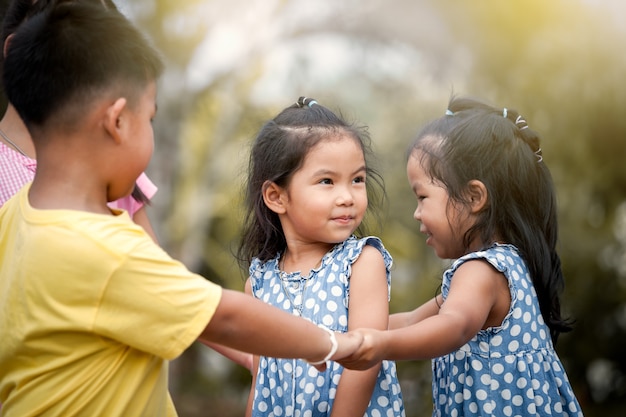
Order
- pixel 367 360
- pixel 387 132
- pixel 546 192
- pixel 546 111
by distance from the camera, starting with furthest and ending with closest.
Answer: pixel 387 132 < pixel 546 111 < pixel 546 192 < pixel 367 360

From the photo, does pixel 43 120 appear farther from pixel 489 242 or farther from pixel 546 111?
pixel 546 111

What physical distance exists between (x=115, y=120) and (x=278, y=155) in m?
0.83

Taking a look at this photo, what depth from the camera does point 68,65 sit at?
1.87 meters

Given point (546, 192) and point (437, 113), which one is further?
point (437, 113)

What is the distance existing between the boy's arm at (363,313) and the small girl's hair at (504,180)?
0.48 metres

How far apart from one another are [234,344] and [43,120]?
0.73 metres

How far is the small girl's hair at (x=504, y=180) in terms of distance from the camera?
275 centimetres

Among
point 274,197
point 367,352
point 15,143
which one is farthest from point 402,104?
point 367,352

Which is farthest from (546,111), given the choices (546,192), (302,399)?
(302,399)

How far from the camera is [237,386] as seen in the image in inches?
407

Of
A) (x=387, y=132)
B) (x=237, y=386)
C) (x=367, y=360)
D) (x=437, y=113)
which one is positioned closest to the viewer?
(x=367, y=360)

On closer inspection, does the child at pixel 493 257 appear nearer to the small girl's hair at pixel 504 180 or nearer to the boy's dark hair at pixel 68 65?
the small girl's hair at pixel 504 180

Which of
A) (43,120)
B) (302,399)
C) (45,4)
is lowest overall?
(302,399)

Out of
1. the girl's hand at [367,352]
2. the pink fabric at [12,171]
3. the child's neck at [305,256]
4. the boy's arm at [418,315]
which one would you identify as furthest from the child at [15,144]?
the boy's arm at [418,315]
